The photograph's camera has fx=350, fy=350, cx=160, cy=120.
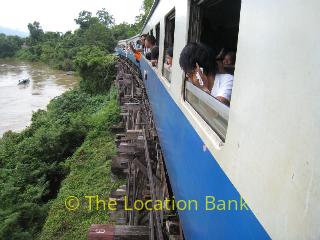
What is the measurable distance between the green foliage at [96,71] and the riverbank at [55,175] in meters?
2.77

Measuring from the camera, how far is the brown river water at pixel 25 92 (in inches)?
1168

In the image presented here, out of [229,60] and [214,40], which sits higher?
[214,40]

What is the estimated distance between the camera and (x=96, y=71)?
82.4 feet

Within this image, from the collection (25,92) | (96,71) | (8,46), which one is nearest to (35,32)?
(8,46)

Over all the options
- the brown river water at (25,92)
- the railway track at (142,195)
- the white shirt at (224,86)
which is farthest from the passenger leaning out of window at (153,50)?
the brown river water at (25,92)

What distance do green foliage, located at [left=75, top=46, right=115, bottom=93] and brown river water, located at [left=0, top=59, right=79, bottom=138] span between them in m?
6.72

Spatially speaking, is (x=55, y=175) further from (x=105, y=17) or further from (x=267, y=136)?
(x=105, y=17)

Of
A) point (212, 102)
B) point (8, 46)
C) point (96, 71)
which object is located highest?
point (212, 102)

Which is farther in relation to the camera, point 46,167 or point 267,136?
point 46,167

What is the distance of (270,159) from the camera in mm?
1004

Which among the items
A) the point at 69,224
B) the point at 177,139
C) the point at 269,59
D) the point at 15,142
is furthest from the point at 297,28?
the point at 15,142

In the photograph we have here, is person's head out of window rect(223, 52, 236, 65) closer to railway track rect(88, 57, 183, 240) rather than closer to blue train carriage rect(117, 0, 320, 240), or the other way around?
blue train carriage rect(117, 0, 320, 240)

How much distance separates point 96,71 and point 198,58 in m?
23.6

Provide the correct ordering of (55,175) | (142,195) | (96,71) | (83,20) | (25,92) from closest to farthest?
(142,195), (55,175), (96,71), (25,92), (83,20)
